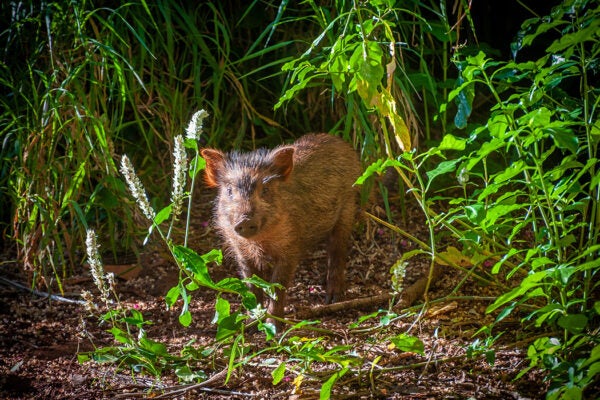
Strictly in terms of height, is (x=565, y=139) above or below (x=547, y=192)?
above

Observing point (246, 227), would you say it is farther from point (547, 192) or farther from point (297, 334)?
point (547, 192)

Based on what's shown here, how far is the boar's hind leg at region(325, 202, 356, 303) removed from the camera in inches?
180

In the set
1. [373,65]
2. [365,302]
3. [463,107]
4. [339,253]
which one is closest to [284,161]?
[339,253]

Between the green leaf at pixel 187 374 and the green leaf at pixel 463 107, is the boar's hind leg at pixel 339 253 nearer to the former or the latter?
the green leaf at pixel 187 374

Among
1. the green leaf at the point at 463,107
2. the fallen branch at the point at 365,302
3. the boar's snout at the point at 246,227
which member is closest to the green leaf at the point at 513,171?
the green leaf at the point at 463,107

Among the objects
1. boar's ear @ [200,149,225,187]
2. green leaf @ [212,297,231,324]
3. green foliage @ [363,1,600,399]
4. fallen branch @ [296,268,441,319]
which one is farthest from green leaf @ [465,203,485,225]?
boar's ear @ [200,149,225,187]

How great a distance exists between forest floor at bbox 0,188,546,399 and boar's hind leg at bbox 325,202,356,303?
101mm

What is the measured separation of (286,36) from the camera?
5301 mm

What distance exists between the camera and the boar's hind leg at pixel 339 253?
15.0 feet

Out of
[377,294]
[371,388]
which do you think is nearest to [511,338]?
[371,388]

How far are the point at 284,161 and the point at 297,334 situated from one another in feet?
3.59

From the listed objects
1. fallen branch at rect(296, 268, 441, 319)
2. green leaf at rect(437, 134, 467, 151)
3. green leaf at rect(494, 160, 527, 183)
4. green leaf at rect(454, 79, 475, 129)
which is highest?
green leaf at rect(454, 79, 475, 129)

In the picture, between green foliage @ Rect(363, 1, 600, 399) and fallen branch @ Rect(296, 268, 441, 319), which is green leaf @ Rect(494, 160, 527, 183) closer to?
green foliage @ Rect(363, 1, 600, 399)

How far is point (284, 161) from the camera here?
4.50 meters
